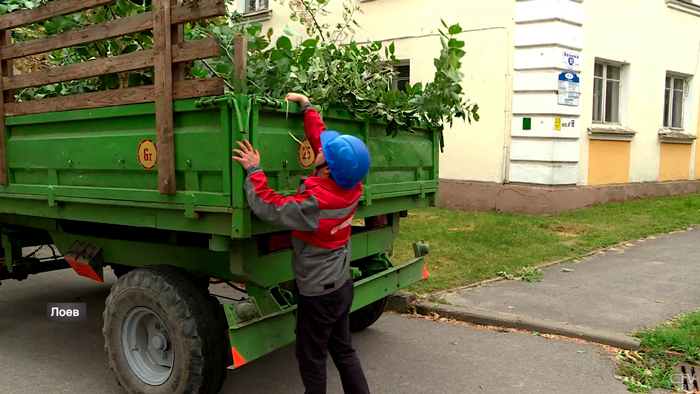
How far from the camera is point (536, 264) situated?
23.3 ft

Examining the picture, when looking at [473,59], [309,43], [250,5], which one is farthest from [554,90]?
[250,5]

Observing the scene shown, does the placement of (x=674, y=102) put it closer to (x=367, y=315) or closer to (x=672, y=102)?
(x=672, y=102)

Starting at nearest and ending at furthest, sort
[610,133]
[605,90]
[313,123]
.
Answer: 1. [313,123]
2. [610,133]
3. [605,90]

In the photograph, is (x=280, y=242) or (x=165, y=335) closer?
(x=165, y=335)

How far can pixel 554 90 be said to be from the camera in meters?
10.1

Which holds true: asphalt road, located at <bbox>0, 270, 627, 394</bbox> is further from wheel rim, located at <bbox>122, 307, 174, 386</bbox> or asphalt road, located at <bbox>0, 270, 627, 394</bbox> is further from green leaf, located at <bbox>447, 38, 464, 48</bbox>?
green leaf, located at <bbox>447, 38, 464, 48</bbox>

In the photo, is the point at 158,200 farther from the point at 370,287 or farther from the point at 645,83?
the point at 645,83

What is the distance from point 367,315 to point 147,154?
2458mm

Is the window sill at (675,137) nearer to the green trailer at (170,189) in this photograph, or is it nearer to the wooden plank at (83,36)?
the green trailer at (170,189)

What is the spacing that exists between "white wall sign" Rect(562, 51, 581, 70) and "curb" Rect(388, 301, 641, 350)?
632cm

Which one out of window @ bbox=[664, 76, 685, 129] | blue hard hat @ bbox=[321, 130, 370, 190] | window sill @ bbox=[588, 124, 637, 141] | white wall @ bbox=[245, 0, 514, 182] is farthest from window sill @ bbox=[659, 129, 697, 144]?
blue hard hat @ bbox=[321, 130, 370, 190]

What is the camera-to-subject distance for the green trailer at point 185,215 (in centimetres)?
321

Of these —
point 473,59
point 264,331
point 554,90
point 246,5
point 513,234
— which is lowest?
point 513,234

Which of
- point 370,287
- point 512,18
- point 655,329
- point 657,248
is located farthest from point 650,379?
point 512,18
